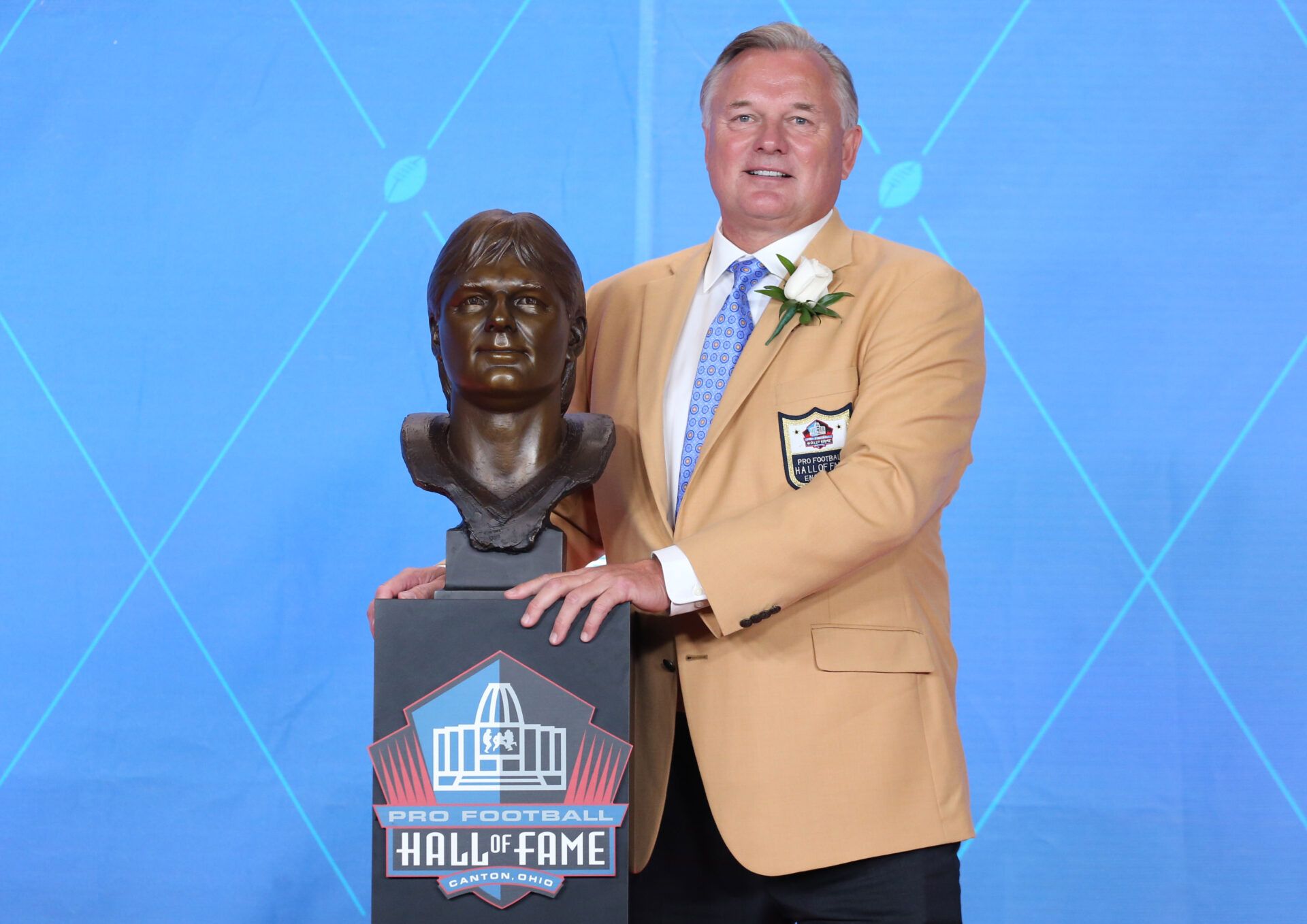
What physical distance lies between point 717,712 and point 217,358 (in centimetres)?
219

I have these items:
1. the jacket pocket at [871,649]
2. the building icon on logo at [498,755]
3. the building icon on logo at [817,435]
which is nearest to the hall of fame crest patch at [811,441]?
the building icon on logo at [817,435]

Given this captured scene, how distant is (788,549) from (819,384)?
0.35 metres

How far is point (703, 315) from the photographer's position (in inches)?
94.7

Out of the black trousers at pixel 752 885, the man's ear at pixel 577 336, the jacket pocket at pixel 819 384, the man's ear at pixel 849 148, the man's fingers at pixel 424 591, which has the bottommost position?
the black trousers at pixel 752 885

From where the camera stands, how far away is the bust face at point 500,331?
2.05 metres

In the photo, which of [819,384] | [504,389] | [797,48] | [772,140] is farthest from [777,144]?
[504,389]

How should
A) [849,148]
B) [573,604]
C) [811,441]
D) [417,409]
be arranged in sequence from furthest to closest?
[417,409], [849,148], [811,441], [573,604]

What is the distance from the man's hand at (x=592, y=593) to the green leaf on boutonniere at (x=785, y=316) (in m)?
0.49

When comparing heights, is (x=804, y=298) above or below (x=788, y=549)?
above

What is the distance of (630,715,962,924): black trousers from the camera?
6.93 feet

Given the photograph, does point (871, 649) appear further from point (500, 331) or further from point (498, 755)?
point (500, 331)

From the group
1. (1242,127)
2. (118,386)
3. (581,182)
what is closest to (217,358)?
(118,386)

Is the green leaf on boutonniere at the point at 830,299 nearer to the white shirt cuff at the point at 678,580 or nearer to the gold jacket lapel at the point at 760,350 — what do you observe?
the gold jacket lapel at the point at 760,350

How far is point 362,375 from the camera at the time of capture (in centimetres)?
372
